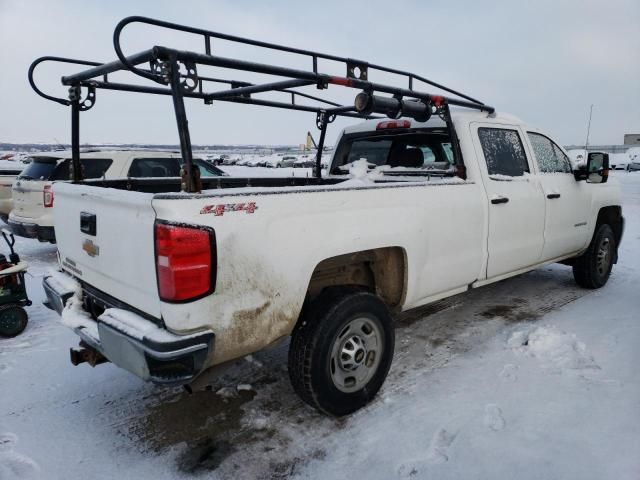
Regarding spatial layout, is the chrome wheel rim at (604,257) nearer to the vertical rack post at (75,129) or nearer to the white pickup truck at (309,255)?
the white pickup truck at (309,255)

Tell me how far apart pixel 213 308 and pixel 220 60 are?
128 centimetres

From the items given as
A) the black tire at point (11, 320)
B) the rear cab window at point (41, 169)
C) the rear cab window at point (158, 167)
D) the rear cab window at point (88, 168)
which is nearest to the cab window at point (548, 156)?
the rear cab window at point (158, 167)

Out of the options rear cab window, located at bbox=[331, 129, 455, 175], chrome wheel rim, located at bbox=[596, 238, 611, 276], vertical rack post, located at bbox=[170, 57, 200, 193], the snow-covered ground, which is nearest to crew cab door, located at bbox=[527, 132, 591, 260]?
chrome wheel rim, located at bbox=[596, 238, 611, 276]

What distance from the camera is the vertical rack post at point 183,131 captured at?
226 cm

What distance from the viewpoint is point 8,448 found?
8.92 feet

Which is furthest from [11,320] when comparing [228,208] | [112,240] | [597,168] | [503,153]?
[597,168]

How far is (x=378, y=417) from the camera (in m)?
3.01

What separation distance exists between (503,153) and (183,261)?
131 inches

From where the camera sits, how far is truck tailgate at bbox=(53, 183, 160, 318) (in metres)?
2.30

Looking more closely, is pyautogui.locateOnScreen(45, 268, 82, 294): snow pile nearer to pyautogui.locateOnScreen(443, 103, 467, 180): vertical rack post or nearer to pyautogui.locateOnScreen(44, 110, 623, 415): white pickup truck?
pyautogui.locateOnScreen(44, 110, 623, 415): white pickup truck

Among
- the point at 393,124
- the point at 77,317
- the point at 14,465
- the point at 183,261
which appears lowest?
the point at 14,465

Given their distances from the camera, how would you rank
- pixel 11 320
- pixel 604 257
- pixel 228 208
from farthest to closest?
1. pixel 604 257
2. pixel 11 320
3. pixel 228 208

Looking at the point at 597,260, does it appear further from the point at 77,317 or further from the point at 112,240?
the point at 77,317

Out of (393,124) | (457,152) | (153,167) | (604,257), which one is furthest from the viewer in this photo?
(153,167)
